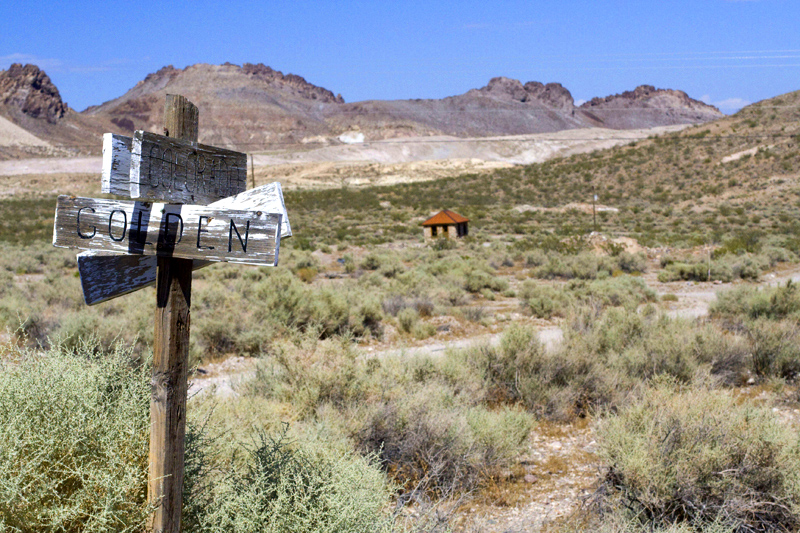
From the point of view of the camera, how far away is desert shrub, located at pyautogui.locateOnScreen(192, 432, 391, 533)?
9.14 feet

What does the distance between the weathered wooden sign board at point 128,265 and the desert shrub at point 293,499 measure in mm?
1072

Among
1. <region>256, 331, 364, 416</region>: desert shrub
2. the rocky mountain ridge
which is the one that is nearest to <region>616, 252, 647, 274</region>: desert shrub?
<region>256, 331, 364, 416</region>: desert shrub

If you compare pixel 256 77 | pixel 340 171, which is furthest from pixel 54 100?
pixel 340 171

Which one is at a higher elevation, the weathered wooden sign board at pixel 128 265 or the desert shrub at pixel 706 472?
the weathered wooden sign board at pixel 128 265

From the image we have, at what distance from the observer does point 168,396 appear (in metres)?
2.52

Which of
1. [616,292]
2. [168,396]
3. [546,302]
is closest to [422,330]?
[546,302]

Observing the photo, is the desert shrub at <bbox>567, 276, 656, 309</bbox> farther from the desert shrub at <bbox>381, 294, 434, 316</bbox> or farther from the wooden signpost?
the wooden signpost

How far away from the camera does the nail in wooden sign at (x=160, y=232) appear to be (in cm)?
247

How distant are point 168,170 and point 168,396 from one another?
97 cm

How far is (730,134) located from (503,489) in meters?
65.2

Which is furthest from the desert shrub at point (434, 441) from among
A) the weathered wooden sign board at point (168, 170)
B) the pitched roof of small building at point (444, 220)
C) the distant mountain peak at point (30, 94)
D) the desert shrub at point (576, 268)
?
the distant mountain peak at point (30, 94)

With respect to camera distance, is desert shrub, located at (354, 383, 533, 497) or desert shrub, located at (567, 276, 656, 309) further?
desert shrub, located at (567, 276, 656, 309)

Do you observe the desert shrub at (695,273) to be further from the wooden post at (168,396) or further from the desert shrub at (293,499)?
the wooden post at (168,396)

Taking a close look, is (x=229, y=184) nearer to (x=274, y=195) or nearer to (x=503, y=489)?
(x=274, y=195)
